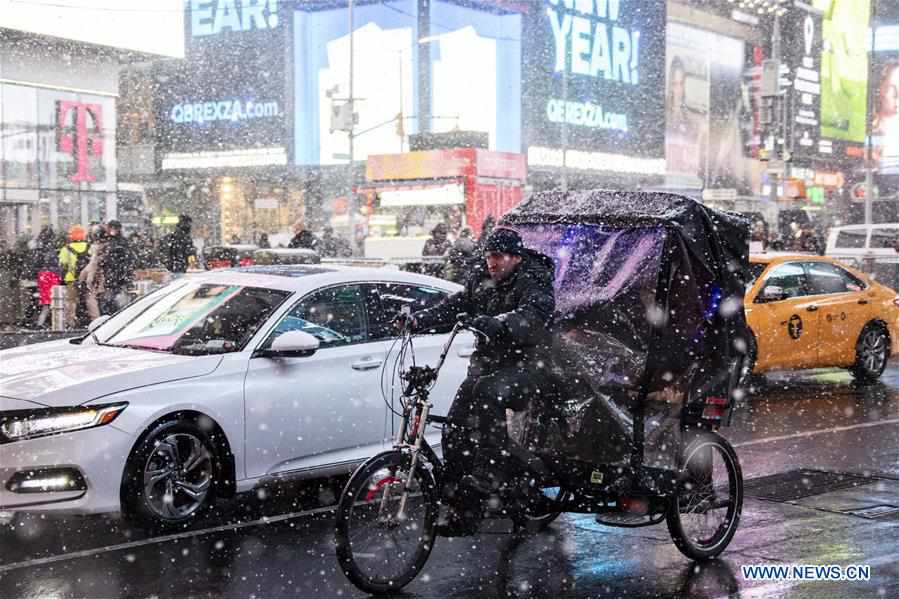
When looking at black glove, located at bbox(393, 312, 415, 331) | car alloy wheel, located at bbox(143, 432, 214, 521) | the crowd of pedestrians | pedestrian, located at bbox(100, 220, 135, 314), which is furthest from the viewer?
the crowd of pedestrians

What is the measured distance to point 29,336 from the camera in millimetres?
18938

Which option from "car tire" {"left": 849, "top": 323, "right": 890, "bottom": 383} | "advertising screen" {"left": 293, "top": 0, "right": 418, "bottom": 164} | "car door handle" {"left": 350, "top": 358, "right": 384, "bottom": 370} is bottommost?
"car tire" {"left": 849, "top": 323, "right": 890, "bottom": 383}

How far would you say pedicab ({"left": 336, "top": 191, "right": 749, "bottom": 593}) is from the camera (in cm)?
575

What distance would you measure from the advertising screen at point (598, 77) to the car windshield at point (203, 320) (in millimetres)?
54594

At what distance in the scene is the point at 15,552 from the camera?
6.45m

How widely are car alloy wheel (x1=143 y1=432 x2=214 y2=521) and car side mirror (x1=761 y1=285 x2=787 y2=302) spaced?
779 centimetres

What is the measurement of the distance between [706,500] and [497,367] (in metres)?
1.42

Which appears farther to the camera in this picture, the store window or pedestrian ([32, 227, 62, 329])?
the store window

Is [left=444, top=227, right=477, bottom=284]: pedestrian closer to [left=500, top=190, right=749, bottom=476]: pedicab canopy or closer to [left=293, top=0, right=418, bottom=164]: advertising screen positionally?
[left=500, top=190, right=749, bottom=476]: pedicab canopy

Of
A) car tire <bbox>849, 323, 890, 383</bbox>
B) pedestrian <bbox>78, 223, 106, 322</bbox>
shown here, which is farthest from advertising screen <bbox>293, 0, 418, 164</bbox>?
car tire <bbox>849, 323, 890, 383</bbox>

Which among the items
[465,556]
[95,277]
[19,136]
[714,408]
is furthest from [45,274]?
[714,408]

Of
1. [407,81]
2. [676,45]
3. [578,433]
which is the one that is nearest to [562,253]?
[578,433]

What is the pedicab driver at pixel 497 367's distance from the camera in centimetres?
577

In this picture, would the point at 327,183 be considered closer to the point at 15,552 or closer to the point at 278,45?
the point at 278,45
